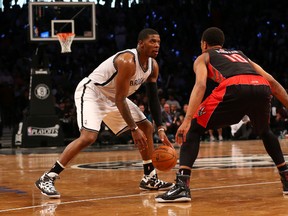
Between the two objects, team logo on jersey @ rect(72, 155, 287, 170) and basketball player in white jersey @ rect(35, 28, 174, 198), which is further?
team logo on jersey @ rect(72, 155, 287, 170)

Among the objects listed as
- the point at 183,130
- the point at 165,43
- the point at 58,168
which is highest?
the point at 165,43

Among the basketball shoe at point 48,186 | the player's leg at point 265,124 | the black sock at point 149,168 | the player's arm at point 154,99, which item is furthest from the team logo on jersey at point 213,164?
the player's leg at point 265,124

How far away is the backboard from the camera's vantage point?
666 inches

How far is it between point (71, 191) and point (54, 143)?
978 centimetres

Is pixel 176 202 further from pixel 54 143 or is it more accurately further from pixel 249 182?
pixel 54 143

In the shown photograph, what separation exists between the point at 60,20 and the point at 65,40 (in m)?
0.69

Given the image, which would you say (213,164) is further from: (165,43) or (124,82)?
(165,43)

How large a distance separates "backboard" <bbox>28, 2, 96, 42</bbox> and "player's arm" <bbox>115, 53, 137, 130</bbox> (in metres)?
10.0

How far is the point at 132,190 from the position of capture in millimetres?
7406

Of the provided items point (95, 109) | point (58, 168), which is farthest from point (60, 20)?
point (58, 168)

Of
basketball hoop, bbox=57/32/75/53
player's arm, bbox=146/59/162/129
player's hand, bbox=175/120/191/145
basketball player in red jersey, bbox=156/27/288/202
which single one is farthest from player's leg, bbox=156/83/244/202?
basketball hoop, bbox=57/32/75/53

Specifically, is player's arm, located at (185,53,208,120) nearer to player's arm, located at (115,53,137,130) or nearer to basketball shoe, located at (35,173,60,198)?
player's arm, located at (115,53,137,130)

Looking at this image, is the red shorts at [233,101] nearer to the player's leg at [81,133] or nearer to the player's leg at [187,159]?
the player's leg at [187,159]

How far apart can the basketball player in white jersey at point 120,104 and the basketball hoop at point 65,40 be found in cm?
925
